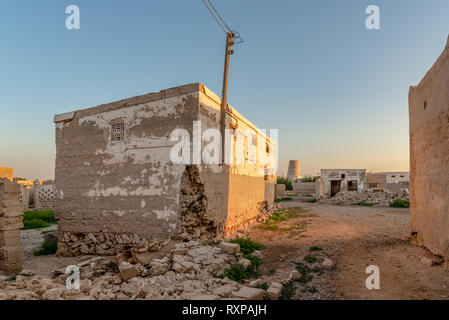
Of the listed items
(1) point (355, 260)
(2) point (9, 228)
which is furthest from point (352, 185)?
(2) point (9, 228)

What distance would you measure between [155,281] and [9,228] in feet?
15.8

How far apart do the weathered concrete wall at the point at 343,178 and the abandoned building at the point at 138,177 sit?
16137 mm

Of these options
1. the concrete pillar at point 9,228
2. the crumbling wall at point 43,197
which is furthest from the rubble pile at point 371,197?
the crumbling wall at point 43,197

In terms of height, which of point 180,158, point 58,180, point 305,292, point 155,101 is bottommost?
point 305,292

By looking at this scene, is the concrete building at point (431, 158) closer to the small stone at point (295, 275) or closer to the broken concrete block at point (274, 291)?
the small stone at point (295, 275)

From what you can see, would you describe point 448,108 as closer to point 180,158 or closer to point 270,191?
point 180,158

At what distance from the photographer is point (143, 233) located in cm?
638

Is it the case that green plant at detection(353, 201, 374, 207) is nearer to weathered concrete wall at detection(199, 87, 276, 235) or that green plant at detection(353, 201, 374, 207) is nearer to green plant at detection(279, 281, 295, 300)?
weathered concrete wall at detection(199, 87, 276, 235)

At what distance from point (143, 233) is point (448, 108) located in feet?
21.8

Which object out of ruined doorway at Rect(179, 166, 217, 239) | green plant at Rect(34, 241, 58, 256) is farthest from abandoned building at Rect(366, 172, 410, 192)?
green plant at Rect(34, 241, 58, 256)

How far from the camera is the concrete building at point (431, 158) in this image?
441 cm

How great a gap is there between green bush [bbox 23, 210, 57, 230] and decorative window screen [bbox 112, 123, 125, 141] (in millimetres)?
8678

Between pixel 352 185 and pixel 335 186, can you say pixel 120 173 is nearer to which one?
pixel 352 185
